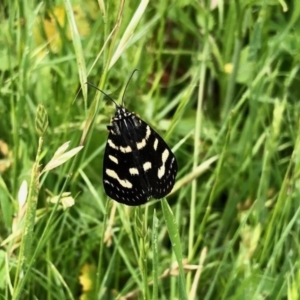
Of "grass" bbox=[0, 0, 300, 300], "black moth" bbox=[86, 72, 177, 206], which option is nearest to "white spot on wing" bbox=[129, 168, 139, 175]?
"black moth" bbox=[86, 72, 177, 206]

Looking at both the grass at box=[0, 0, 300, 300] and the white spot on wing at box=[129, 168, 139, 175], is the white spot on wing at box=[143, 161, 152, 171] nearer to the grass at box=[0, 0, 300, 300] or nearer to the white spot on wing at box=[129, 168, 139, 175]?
the white spot on wing at box=[129, 168, 139, 175]

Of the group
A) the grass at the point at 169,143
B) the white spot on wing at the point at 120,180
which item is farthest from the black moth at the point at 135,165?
the grass at the point at 169,143

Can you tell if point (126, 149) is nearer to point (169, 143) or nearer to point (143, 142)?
point (143, 142)

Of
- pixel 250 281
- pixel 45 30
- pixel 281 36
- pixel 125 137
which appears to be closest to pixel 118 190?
pixel 125 137

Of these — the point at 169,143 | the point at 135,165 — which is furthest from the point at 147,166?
the point at 169,143

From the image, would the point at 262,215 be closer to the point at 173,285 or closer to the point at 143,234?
the point at 173,285

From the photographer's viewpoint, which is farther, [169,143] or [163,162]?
[169,143]

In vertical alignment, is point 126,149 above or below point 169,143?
above
